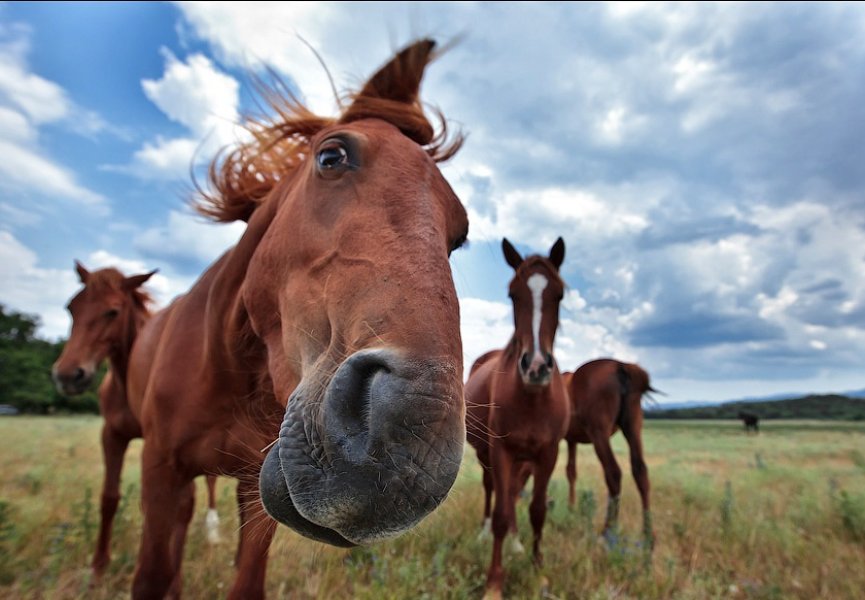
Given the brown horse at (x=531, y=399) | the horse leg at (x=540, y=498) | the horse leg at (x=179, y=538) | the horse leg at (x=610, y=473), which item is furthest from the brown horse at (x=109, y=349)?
the horse leg at (x=610, y=473)

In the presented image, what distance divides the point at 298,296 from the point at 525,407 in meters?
4.25

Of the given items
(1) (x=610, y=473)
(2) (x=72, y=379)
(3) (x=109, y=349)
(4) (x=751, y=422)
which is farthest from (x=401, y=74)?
(4) (x=751, y=422)

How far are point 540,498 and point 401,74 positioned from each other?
15.1ft

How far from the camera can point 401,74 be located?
2.21 meters

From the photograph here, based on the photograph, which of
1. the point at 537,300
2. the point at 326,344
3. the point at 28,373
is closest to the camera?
the point at 326,344

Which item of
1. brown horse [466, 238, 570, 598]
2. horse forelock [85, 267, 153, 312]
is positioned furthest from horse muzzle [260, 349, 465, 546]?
horse forelock [85, 267, 153, 312]

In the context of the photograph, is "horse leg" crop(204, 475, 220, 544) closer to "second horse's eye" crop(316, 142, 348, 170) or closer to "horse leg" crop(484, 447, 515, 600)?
"horse leg" crop(484, 447, 515, 600)

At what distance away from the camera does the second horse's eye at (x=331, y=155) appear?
6.01ft

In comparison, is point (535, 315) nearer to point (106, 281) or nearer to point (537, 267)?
point (537, 267)

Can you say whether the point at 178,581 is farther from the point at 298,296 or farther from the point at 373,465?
the point at 373,465

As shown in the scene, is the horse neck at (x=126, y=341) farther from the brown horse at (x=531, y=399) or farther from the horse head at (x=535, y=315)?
the horse head at (x=535, y=315)

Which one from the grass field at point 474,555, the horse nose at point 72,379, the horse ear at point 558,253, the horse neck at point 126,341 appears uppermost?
Answer: the horse ear at point 558,253

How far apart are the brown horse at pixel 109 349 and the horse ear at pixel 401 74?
4.27 metres

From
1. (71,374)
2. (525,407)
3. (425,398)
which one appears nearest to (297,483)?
(425,398)
